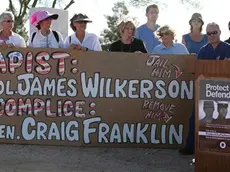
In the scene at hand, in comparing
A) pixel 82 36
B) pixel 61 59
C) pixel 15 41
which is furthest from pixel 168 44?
pixel 15 41

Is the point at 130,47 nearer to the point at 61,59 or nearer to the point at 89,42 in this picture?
the point at 89,42

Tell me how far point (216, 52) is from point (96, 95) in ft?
6.08

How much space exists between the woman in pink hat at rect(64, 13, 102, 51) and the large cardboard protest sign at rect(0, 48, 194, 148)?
0.23 metres

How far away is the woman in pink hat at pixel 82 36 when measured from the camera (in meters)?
8.16

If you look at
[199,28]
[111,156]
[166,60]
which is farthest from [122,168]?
[199,28]

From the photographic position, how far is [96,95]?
316 inches

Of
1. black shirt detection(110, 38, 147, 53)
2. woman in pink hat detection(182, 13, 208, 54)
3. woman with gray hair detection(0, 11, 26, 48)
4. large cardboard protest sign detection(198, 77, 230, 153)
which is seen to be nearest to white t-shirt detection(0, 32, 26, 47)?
woman with gray hair detection(0, 11, 26, 48)

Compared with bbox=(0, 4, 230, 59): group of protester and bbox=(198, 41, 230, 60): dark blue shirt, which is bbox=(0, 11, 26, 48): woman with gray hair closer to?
bbox=(0, 4, 230, 59): group of protester

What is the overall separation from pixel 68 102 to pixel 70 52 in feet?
2.41

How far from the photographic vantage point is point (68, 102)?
26.3 feet

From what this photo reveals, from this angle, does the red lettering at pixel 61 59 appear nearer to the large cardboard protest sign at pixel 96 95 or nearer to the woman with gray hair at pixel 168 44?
the large cardboard protest sign at pixel 96 95

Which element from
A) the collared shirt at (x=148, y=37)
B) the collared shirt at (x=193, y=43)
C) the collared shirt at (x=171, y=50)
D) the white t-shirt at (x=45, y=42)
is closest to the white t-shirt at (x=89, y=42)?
the white t-shirt at (x=45, y=42)

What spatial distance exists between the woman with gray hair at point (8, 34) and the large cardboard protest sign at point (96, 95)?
161 mm

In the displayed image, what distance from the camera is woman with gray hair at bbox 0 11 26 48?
8062 millimetres
